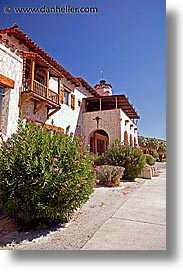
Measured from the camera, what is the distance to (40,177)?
2.33 metres

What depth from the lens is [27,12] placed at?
2.71 metres

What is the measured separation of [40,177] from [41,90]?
14.6ft

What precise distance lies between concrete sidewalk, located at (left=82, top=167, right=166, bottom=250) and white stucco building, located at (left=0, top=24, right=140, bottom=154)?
1.72 meters

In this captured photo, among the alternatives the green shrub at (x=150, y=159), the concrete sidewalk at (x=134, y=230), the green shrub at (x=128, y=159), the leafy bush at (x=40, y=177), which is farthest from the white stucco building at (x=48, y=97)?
the concrete sidewalk at (x=134, y=230)

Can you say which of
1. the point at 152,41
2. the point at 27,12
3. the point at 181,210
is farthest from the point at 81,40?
the point at 181,210

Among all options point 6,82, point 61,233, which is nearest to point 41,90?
point 6,82

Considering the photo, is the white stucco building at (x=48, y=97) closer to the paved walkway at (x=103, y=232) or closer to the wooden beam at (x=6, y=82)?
the wooden beam at (x=6, y=82)

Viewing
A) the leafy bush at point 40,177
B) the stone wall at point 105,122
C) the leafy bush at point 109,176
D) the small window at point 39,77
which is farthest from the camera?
the stone wall at point 105,122

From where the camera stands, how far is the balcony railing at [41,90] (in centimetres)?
564

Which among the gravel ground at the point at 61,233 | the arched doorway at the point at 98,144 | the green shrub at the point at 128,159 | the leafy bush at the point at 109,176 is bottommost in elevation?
the gravel ground at the point at 61,233

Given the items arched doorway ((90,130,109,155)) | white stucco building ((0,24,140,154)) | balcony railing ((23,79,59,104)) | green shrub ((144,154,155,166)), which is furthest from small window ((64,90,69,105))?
green shrub ((144,154,155,166))
